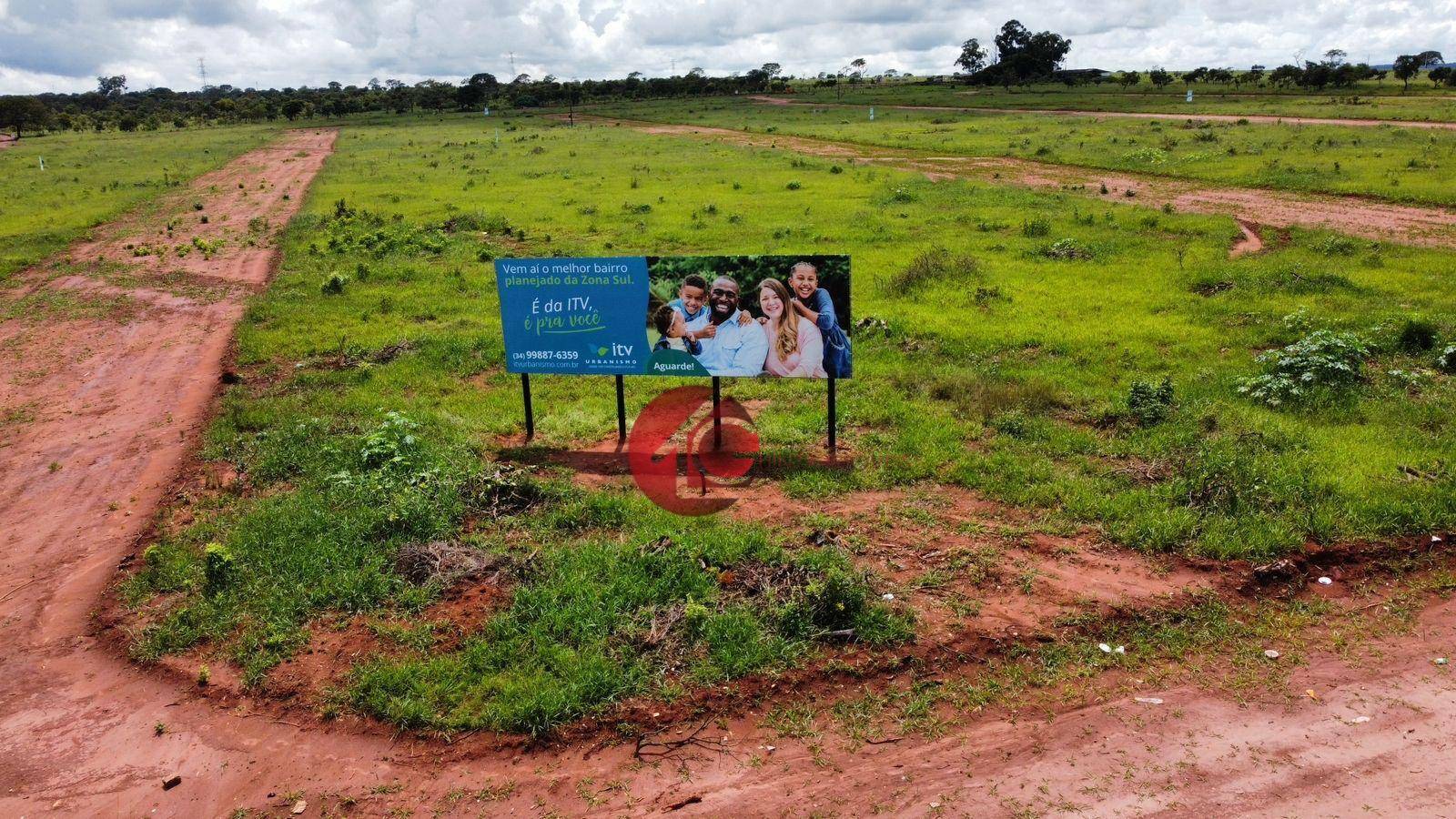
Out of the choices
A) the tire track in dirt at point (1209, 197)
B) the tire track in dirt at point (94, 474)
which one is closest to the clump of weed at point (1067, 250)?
the tire track in dirt at point (1209, 197)

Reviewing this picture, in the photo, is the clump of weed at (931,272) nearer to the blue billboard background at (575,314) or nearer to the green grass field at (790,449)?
the green grass field at (790,449)

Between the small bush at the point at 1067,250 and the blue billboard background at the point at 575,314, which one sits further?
the small bush at the point at 1067,250

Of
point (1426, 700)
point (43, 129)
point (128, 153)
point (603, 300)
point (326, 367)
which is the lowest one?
point (1426, 700)

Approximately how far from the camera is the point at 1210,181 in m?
27.7

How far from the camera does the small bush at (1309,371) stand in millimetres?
10109

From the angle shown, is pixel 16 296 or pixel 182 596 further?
pixel 16 296

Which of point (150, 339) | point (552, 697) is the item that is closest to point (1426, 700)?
point (552, 697)

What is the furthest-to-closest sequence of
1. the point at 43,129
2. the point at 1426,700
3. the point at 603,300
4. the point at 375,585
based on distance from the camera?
1. the point at 43,129
2. the point at 603,300
3. the point at 375,585
4. the point at 1426,700

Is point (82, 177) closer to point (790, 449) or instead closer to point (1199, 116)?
point (790, 449)

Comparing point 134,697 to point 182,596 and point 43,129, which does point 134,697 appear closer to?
point 182,596

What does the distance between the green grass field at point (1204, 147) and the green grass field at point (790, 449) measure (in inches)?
355

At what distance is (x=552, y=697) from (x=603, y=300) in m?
4.97

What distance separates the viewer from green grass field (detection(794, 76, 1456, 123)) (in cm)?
4941

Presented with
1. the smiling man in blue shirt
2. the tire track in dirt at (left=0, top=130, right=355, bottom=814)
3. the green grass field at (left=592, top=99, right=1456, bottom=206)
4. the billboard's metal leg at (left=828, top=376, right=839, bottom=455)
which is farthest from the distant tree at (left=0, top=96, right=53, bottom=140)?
the billboard's metal leg at (left=828, top=376, right=839, bottom=455)
